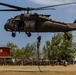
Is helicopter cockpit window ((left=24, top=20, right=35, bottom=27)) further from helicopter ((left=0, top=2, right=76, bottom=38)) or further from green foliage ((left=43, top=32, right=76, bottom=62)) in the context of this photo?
green foliage ((left=43, top=32, right=76, bottom=62))

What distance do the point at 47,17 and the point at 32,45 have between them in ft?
356

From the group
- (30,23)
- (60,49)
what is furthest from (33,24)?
(60,49)

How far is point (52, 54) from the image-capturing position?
Result: 11481cm

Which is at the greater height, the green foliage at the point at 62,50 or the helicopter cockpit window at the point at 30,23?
the helicopter cockpit window at the point at 30,23

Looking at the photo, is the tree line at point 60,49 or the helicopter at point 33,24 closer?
the helicopter at point 33,24

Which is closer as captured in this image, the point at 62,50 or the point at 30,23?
the point at 30,23

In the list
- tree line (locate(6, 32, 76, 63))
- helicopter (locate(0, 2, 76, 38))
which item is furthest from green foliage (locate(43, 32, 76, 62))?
helicopter (locate(0, 2, 76, 38))

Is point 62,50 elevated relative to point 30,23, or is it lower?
lower

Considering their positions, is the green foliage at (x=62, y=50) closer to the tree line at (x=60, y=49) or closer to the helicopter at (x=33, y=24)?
the tree line at (x=60, y=49)

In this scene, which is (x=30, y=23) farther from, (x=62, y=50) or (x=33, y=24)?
(x=62, y=50)

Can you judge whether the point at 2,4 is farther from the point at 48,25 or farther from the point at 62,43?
the point at 62,43

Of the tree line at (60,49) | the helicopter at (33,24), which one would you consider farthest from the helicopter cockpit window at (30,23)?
the tree line at (60,49)

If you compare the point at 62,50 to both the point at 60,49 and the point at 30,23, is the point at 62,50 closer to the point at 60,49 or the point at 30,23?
Result: the point at 60,49

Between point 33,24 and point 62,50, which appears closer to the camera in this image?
point 33,24
